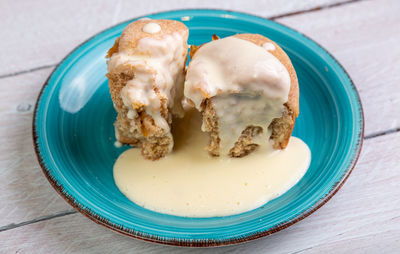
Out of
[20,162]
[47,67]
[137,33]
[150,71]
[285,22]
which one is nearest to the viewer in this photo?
[150,71]

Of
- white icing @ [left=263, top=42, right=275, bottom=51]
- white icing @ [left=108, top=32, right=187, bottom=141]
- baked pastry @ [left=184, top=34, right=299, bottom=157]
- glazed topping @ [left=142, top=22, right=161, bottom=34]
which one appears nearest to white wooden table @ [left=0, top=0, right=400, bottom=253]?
baked pastry @ [left=184, top=34, right=299, bottom=157]

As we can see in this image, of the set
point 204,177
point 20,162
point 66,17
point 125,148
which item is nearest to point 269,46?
point 204,177

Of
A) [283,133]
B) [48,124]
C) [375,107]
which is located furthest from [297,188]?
[48,124]

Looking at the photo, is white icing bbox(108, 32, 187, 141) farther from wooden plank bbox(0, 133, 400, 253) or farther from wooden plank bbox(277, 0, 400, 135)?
wooden plank bbox(277, 0, 400, 135)

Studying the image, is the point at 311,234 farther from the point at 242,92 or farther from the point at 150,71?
the point at 150,71

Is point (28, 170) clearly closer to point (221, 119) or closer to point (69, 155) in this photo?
point (69, 155)

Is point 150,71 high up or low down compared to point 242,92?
down

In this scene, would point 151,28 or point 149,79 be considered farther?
point 151,28
